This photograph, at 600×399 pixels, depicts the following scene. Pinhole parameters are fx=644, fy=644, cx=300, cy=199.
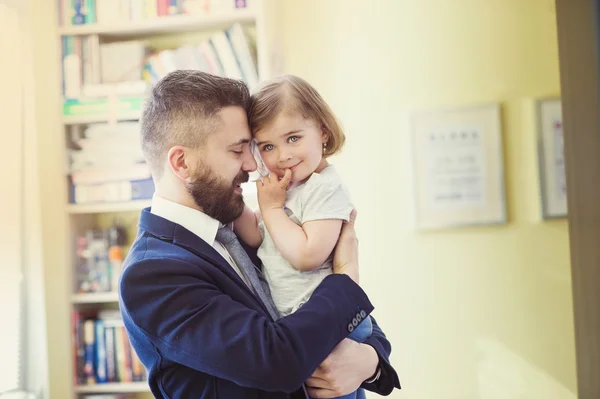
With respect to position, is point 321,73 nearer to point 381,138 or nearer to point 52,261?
point 381,138

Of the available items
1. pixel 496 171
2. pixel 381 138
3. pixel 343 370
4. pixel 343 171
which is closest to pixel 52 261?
pixel 343 171

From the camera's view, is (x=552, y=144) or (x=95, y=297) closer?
(x=95, y=297)

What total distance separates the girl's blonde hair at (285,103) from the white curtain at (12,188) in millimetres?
1697

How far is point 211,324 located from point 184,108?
0.47 meters

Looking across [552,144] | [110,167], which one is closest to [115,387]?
[110,167]

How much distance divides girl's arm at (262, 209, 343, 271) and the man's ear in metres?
0.20

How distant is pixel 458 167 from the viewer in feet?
9.60

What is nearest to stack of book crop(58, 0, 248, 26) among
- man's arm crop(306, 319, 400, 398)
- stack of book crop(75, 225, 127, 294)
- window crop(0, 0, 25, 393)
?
window crop(0, 0, 25, 393)

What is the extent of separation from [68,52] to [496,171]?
6.27 feet

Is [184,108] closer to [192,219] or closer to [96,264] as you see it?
[192,219]

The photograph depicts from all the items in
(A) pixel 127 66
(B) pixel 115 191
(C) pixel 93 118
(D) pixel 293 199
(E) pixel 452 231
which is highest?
(A) pixel 127 66

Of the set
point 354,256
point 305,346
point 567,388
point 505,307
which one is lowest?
point 567,388

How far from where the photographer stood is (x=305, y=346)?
1170 millimetres

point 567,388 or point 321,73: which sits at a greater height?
point 321,73
